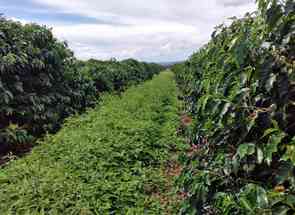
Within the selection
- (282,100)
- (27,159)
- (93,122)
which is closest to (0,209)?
A: (27,159)

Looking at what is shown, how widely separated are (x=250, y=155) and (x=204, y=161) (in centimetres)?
58

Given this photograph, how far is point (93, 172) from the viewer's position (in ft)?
13.4

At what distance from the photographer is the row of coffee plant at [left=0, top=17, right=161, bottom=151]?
217 inches

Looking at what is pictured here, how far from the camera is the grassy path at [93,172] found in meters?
3.33

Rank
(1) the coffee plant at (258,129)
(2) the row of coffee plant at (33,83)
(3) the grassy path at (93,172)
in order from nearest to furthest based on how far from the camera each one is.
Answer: (1) the coffee plant at (258,129)
(3) the grassy path at (93,172)
(2) the row of coffee plant at (33,83)

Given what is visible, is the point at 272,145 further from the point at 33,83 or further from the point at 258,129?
the point at 33,83

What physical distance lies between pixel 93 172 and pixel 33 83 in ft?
10.5

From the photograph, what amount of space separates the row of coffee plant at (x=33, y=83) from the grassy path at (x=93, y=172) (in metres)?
0.59

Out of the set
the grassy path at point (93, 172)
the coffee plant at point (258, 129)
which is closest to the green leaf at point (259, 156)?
the coffee plant at point (258, 129)

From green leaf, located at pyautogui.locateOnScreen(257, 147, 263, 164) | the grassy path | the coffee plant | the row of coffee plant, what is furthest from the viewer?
the row of coffee plant

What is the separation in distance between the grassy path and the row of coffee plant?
0.59 m

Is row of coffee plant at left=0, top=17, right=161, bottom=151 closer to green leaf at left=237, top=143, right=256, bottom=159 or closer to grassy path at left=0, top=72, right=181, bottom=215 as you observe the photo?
grassy path at left=0, top=72, right=181, bottom=215

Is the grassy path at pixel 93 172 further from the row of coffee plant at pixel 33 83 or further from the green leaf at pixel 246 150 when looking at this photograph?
the green leaf at pixel 246 150

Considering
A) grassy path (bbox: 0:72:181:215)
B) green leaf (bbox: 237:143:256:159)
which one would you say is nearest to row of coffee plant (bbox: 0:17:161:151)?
grassy path (bbox: 0:72:181:215)
